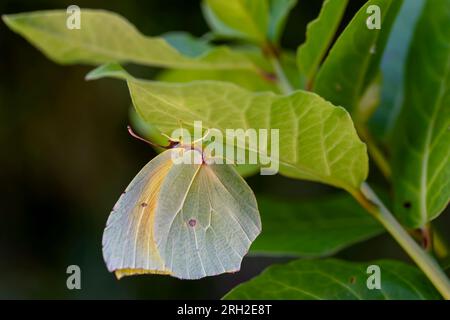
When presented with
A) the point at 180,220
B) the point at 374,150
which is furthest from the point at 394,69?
the point at 180,220

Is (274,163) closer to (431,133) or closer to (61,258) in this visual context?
(431,133)

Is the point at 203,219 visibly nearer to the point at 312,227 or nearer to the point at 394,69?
the point at 312,227

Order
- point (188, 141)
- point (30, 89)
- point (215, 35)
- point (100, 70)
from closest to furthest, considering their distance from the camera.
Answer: point (100, 70) → point (188, 141) → point (215, 35) → point (30, 89)

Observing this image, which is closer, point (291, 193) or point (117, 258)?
point (117, 258)

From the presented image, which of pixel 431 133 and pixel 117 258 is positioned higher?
pixel 431 133

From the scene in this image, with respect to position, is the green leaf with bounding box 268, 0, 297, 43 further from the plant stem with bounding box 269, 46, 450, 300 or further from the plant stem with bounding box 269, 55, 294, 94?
the plant stem with bounding box 269, 46, 450, 300

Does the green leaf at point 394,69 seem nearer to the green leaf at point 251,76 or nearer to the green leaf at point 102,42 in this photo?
the green leaf at point 251,76

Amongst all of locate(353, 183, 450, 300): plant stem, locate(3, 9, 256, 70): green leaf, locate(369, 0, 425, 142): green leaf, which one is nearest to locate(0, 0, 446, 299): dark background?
locate(369, 0, 425, 142): green leaf
